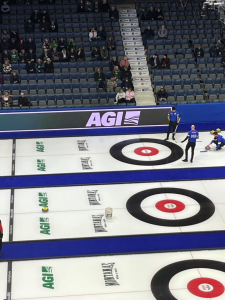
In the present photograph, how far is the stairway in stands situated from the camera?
97.2 ft

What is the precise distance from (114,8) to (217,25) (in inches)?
238

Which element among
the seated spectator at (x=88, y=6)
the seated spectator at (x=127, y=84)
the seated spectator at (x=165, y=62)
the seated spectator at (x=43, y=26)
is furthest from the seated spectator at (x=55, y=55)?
the seated spectator at (x=165, y=62)

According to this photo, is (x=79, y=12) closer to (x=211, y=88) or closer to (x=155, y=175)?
(x=211, y=88)

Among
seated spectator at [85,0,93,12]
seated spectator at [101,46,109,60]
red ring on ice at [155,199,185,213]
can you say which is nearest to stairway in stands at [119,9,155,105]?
seated spectator at [101,46,109,60]

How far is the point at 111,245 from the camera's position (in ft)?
55.1

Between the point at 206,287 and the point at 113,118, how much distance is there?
12.7 meters

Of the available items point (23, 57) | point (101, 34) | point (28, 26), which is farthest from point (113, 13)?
point (23, 57)

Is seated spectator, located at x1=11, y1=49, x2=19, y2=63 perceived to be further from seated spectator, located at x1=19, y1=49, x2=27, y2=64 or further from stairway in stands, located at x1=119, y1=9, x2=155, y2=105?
stairway in stands, located at x1=119, y1=9, x2=155, y2=105

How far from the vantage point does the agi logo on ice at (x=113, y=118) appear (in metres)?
26.2

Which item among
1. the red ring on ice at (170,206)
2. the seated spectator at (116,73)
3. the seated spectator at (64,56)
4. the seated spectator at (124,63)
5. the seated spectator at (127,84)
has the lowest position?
the red ring on ice at (170,206)

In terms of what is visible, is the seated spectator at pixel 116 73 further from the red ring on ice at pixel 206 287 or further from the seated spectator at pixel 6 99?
the red ring on ice at pixel 206 287

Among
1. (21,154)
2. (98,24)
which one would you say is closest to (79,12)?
(98,24)

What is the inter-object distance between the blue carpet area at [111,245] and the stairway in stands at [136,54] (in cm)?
1267

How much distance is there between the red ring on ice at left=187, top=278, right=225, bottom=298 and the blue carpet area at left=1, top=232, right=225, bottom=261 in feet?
5.47
